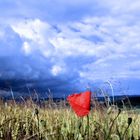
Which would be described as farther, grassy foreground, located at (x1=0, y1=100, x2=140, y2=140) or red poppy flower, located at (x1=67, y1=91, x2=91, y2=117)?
grassy foreground, located at (x1=0, y1=100, x2=140, y2=140)

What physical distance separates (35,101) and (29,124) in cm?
251

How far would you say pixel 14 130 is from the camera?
22.2 ft

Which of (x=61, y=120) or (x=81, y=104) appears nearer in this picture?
(x=81, y=104)

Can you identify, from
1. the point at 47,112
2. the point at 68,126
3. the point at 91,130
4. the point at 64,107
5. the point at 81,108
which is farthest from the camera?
the point at 64,107

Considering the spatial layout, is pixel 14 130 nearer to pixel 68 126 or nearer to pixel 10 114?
pixel 68 126

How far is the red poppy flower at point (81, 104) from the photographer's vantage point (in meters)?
3.01

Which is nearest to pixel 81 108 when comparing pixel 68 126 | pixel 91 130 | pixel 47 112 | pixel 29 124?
pixel 91 130

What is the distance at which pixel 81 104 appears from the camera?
3.04 m

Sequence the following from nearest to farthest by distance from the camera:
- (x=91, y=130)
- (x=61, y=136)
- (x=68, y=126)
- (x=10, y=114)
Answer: (x=61, y=136) → (x=91, y=130) → (x=68, y=126) → (x=10, y=114)

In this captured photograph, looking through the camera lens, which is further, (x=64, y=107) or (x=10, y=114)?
(x=64, y=107)

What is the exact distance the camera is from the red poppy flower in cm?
301

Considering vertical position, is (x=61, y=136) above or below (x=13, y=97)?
below

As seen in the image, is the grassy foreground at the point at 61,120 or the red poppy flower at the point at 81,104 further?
the grassy foreground at the point at 61,120

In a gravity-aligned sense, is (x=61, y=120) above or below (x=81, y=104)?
below
